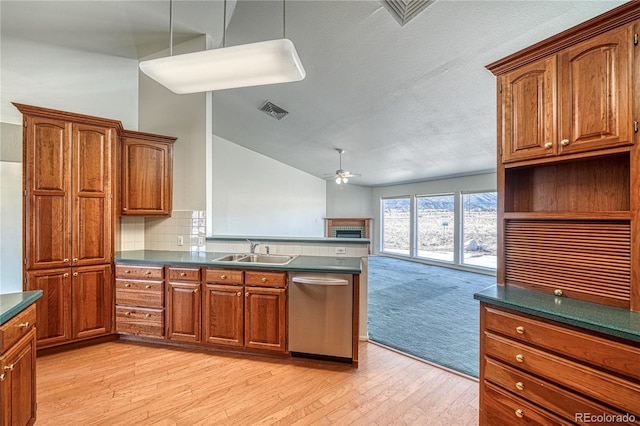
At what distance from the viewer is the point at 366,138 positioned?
484 centimetres

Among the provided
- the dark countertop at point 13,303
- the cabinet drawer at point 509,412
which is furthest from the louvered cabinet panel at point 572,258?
the dark countertop at point 13,303

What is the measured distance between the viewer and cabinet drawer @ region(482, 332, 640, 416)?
112cm

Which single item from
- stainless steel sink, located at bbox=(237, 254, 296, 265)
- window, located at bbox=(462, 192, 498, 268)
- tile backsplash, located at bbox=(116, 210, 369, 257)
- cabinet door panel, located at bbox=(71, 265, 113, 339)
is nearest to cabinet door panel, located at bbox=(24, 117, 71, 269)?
cabinet door panel, located at bbox=(71, 265, 113, 339)

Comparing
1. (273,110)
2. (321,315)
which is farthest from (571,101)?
(273,110)

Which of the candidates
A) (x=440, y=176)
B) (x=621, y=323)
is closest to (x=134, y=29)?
(x=621, y=323)

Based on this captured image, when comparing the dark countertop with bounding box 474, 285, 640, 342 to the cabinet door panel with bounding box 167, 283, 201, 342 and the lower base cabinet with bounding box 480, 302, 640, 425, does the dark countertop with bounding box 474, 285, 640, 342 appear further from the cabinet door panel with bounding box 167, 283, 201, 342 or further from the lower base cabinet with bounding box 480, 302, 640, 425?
the cabinet door panel with bounding box 167, 283, 201, 342

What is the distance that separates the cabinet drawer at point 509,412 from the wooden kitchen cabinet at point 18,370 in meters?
2.45

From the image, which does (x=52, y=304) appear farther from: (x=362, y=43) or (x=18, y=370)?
(x=362, y=43)

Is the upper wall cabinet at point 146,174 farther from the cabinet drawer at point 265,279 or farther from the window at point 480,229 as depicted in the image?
the window at point 480,229

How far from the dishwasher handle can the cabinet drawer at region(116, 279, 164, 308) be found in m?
1.40

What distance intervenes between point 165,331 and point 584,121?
3.57 m

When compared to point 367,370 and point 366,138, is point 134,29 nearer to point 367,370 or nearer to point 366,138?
point 366,138

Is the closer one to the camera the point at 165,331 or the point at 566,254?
the point at 566,254

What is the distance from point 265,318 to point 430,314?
2.37 m
